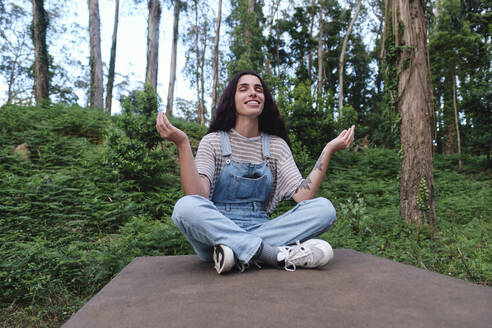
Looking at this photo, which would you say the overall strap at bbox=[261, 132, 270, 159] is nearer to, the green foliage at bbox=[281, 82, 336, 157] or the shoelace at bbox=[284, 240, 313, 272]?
the shoelace at bbox=[284, 240, 313, 272]

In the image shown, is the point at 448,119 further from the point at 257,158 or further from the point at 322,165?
the point at 257,158

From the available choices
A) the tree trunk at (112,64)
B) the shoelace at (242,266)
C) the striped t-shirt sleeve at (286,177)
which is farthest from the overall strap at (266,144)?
the tree trunk at (112,64)

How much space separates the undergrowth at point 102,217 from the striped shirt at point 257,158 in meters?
1.35

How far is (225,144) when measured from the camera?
232 centimetres

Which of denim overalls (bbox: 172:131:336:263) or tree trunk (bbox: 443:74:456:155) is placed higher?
tree trunk (bbox: 443:74:456:155)

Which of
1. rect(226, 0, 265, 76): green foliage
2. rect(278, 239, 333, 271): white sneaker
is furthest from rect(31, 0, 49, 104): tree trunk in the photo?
rect(278, 239, 333, 271): white sneaker

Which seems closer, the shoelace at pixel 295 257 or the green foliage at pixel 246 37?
the shoelace at pixel 295 257

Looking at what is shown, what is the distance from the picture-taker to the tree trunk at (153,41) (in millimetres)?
12820

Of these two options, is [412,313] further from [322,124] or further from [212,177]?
[322,124]

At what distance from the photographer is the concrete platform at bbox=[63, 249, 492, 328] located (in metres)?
1.05

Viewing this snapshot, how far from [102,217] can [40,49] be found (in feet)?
27.2

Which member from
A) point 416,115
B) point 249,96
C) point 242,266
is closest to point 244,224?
point 242,266

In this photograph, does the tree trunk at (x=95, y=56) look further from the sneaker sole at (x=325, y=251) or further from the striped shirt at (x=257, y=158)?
the sneaker sole at (x=325, y=251)

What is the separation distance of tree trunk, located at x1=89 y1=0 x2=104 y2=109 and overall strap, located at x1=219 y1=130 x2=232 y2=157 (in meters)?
11.6
